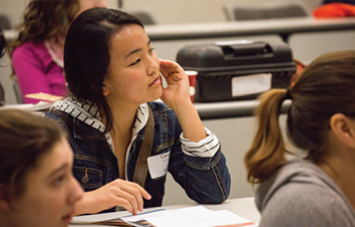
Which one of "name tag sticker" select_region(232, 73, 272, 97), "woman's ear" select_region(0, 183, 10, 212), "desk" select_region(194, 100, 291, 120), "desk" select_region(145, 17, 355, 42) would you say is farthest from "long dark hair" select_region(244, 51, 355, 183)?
"desk" select_region(145, 17, 355, 42)

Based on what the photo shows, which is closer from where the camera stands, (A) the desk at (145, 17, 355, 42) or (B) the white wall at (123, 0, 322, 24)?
(A) the desk at (145, 17, 355, 42)

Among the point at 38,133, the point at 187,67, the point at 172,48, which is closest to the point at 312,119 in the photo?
the point at 38,133

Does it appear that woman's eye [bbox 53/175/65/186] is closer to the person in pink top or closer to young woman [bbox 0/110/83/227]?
young woman [bbox 0/110/83/227]

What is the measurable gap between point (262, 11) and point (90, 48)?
273cm

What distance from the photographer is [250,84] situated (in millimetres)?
2176

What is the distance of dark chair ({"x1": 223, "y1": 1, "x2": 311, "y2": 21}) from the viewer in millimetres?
3771

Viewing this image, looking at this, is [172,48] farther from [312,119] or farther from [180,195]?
[312,119]

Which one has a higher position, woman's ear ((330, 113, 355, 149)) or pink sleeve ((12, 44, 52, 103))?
woman's ear ((330, 113, 355, 149))

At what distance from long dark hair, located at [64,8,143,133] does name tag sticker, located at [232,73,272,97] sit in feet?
2.76

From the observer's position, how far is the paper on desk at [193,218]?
3.89 ft

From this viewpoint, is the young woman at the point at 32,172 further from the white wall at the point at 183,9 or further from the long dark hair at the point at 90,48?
the white wall at the point at 183,9

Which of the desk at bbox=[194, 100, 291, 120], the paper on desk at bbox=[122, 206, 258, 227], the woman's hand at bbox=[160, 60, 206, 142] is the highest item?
the woman's hand at bbox=[160, 60, 206, 142]

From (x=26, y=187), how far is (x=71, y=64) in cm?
74

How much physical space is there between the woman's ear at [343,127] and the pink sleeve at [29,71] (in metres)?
1.75
